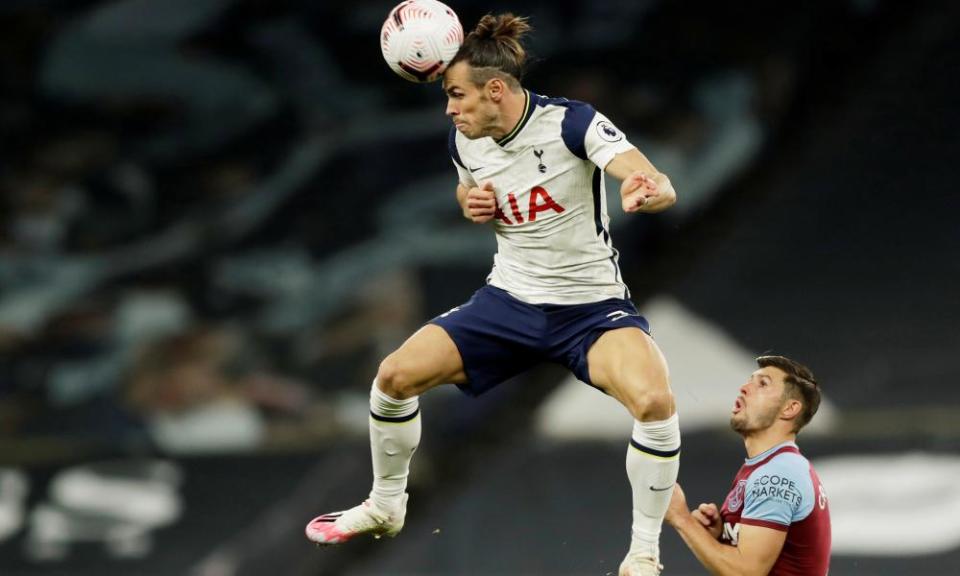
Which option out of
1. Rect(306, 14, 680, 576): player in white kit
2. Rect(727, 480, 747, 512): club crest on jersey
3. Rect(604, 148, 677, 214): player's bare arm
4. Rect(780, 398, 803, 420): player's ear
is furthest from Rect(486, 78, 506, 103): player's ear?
Rect(727, 480, 747, 512): club crest on jersey

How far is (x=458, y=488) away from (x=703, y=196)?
8.98ft

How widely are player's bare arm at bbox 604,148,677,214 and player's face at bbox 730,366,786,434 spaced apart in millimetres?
755

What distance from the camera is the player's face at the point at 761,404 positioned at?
441cm

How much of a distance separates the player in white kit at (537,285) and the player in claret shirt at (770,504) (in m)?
0.19

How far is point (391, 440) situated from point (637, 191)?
53.5 inches

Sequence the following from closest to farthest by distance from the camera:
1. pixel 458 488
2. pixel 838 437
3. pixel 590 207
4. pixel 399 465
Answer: pixel 590 207, pixel 399 465, pixel 838 437, pixel 458 488

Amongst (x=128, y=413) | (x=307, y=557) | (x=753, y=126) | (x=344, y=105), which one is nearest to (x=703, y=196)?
(x=753, y=126)

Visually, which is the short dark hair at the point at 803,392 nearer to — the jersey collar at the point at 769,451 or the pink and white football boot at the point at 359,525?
the jersey collar at the point at 769,451

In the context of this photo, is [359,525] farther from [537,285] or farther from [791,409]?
[791,409]

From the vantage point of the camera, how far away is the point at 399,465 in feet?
16.0

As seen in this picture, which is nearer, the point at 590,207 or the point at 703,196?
the point at 590,207

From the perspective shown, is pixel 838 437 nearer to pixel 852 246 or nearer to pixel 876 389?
pixel 876 389

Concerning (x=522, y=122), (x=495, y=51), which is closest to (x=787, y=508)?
(x=522, y=122)

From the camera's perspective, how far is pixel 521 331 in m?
4.62
